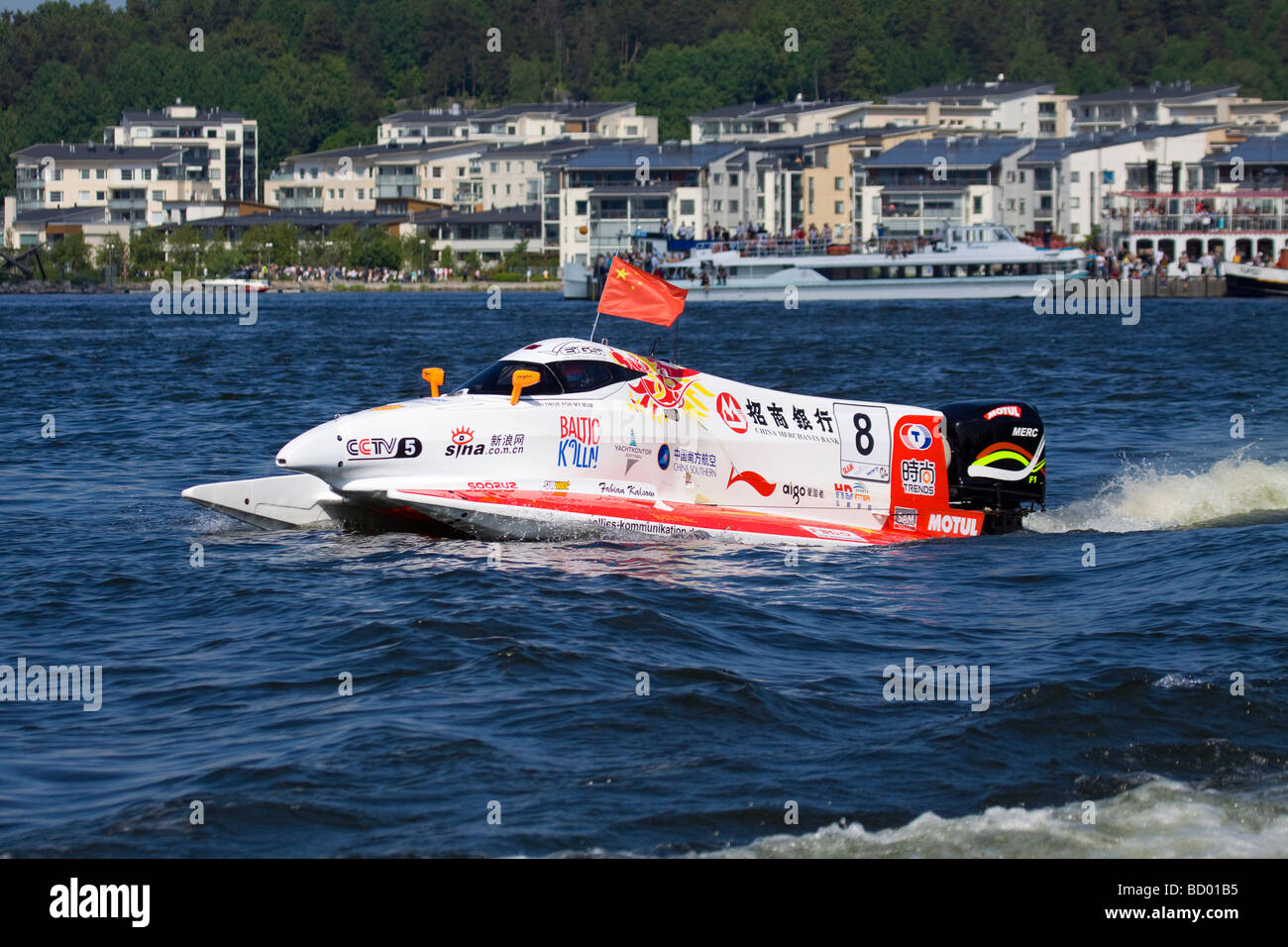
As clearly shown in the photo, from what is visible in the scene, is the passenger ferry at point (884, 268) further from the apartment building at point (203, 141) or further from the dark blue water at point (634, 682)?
the apartment building at point (203, 141)

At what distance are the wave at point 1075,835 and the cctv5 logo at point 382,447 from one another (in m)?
7.50

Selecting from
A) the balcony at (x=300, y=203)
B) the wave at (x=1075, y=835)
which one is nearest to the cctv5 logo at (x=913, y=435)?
the wave at (x=1075, y=835)

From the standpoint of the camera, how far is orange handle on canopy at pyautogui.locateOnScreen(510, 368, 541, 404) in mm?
14984

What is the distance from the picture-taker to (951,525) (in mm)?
16922

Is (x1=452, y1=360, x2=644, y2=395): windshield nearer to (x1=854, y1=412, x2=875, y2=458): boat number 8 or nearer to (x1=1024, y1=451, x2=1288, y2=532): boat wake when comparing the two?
(x1=854, y1=412, x2=875, y2=458): boat number 8

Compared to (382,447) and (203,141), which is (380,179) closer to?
(203,141)

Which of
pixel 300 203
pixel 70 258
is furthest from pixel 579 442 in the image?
pixel 300 203

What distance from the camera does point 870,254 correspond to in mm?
90938

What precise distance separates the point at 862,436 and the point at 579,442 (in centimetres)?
309

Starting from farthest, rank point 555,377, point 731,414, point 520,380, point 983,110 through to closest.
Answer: point 983,110, point 731,414, point 555,377, point 520,380

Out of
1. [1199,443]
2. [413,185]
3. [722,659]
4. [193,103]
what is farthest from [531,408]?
[193,103]

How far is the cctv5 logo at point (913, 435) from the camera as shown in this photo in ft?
54.7
